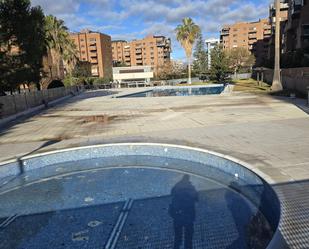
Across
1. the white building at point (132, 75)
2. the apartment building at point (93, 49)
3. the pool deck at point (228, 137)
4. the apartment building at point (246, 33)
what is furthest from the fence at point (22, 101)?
the apartment building at point (246, 33)

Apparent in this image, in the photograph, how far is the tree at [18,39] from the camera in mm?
18625

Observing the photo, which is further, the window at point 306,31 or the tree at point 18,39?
the window at point 306,31

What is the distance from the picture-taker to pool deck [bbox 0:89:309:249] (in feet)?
15.8

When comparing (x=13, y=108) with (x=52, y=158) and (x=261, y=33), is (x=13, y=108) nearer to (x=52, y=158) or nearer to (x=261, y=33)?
(x=52, y=158)

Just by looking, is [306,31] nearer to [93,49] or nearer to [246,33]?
[93,49]

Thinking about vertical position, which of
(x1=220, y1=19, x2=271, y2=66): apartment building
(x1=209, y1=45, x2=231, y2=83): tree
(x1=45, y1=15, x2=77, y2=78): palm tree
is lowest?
(x1=209, y1=45, x2=231, y2=83): tree

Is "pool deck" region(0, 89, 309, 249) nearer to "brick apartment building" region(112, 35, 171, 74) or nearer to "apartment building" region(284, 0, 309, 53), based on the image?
"apartment building" region(284, 0, 309, 53)

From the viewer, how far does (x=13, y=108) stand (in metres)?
17.2

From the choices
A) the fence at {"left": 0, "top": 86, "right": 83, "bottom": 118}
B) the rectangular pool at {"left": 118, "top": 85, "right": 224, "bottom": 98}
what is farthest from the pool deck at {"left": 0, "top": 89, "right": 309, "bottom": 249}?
the rectangular pool at {"left": 118, "top": 85, "right": 224, "bottom": 98}

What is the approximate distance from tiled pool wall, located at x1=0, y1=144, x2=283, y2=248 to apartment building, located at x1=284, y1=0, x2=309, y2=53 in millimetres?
32926

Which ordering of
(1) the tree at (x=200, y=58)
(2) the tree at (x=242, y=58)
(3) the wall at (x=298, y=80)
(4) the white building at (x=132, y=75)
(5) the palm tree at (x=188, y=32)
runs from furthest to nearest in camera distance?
(2) the tree at (x=242, y=58)
(4) the white building at (x=132, y=75)
(1) the tree at (x=200, y=58)
(5) the palm tree at (x=188, y=32)
(3) the wall at (x=298, y=80)

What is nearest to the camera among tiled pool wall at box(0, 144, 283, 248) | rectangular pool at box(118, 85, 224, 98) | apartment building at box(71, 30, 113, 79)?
tiled pool wall at box(0, 144, 283, 248)

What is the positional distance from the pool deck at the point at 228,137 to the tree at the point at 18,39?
601 cm

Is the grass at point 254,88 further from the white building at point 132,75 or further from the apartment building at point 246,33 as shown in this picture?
the apartment building at point 246,33
